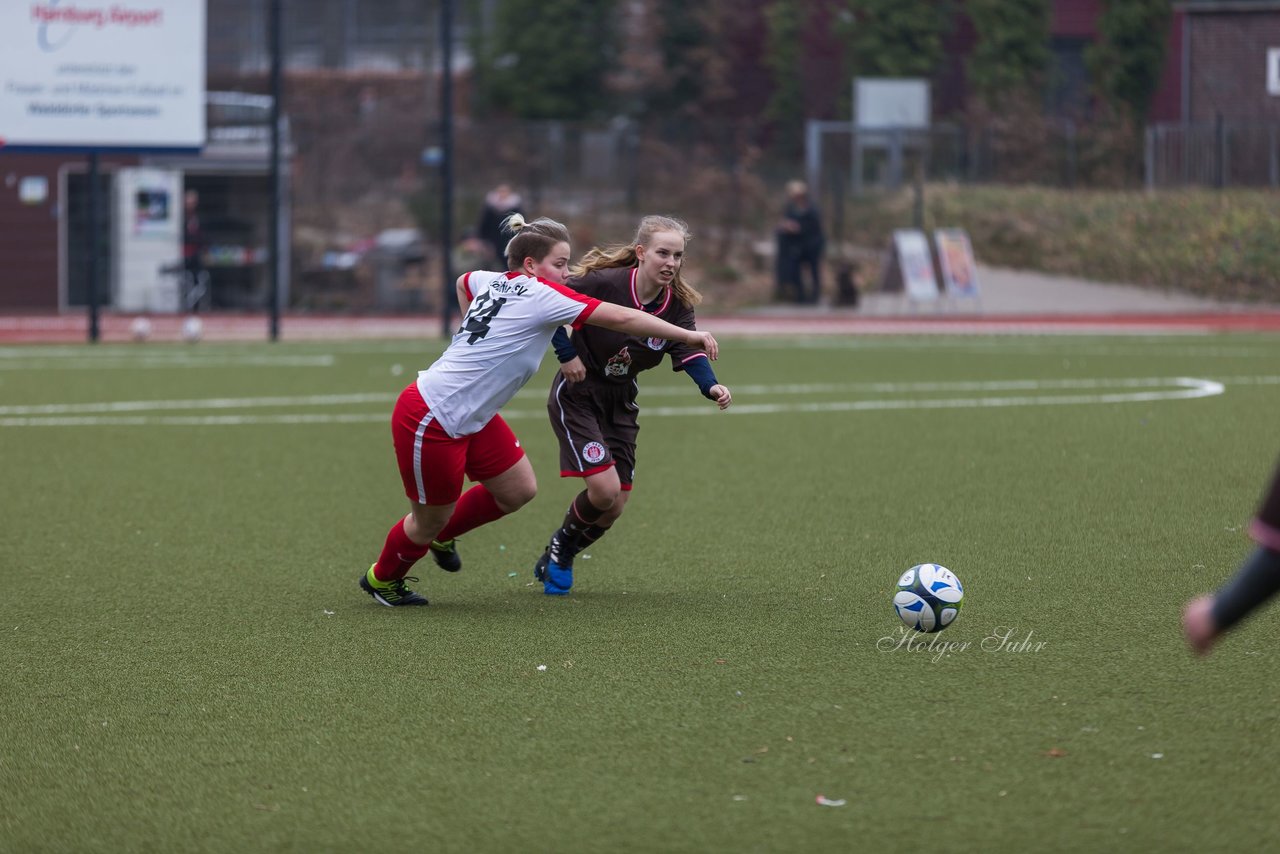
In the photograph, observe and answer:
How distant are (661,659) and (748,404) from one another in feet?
29.2

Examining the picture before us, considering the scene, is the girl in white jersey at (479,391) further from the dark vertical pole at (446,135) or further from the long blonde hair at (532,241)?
the dark vertical pole at (446,135)

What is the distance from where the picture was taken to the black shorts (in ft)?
23.3

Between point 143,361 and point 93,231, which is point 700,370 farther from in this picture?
point 93,231

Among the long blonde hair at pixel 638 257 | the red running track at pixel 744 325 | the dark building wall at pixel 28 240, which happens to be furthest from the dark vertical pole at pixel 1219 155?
the long blonde hair at pixel 638 257

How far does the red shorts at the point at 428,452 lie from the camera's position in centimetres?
676

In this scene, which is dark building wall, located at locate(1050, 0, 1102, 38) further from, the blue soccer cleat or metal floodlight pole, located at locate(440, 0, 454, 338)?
the blue soccer cleat

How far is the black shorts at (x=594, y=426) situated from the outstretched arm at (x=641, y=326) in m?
0.70

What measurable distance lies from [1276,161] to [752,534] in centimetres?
2701

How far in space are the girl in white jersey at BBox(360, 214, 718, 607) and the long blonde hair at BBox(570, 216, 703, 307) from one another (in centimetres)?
30

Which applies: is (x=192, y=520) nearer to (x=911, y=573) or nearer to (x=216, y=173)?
(x=911, y=573)

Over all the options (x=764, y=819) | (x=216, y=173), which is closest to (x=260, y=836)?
(x=764, y=819)

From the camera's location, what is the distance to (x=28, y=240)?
29969 mm

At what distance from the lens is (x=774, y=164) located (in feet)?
116

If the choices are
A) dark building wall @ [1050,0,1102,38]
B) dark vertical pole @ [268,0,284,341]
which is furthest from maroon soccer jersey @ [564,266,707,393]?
dark building wall @ [1050,0,1102,38]
